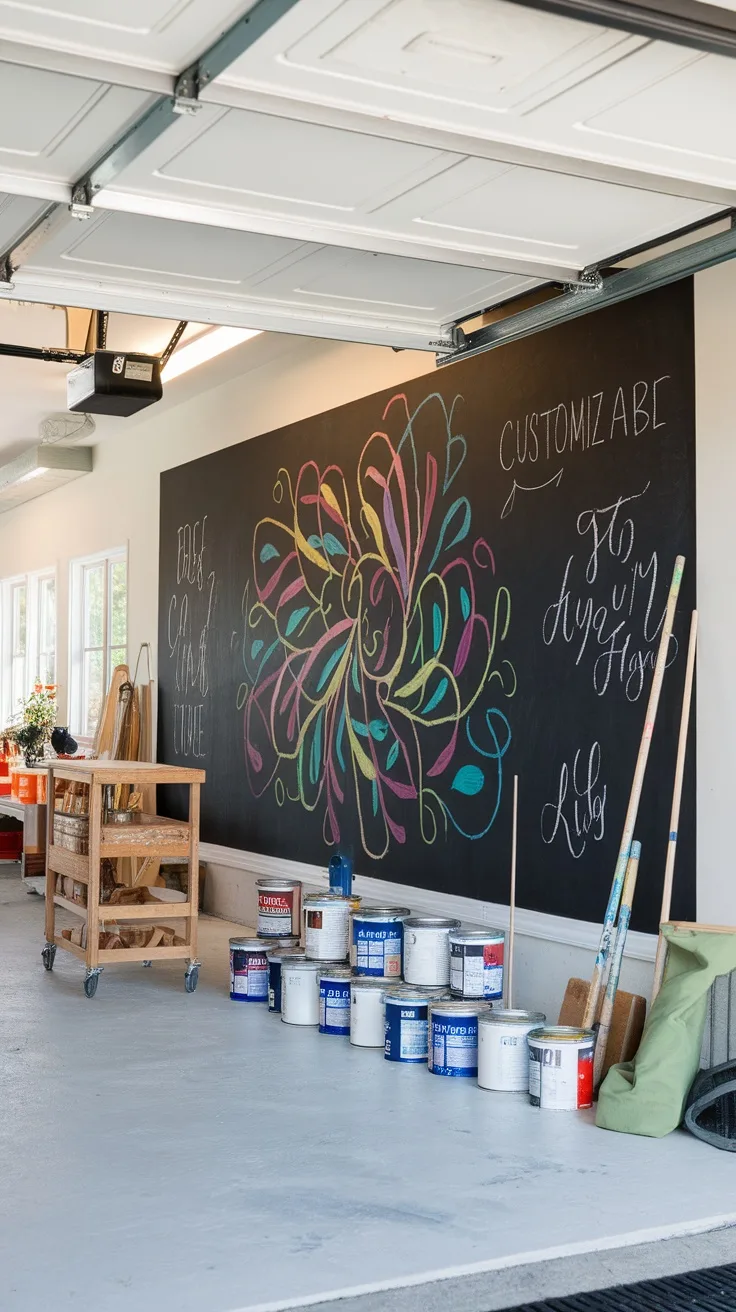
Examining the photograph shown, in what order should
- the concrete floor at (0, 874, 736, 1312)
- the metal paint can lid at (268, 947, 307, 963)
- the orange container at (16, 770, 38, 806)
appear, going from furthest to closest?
the orange container at (16, 770, 38, 806) < the metal paint can lid at (268, 947, 307, 963) < the concrete floor at (0, 874, 736, 1312)

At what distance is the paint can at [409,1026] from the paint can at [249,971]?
3.64ft

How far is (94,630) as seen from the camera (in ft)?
36.2

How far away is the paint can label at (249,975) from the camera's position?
5.76 meters

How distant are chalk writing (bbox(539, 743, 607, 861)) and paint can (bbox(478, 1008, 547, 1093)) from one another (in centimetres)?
80

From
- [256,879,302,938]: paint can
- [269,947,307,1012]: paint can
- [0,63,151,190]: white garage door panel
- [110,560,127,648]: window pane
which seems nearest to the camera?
[0,63,151,190]: white garage door panel

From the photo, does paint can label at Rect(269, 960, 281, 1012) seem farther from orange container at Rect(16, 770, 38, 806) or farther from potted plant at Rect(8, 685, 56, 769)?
potted plant at Rect(8, 685, 56, 769)

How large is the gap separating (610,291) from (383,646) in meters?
2.43

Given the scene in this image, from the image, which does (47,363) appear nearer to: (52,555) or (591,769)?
(52,555)

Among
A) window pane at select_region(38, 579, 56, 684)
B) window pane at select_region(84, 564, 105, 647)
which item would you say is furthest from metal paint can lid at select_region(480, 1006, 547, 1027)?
window pane at select_region(38, 579, 56, 684)

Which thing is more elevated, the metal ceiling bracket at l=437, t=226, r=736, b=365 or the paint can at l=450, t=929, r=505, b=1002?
the metal ceiling bracket at l=437, t=226, r=736, b=365

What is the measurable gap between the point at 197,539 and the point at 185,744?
4.30 feet

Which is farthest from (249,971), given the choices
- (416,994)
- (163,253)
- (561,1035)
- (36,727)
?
(36,727)

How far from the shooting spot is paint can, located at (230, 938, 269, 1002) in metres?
5.76

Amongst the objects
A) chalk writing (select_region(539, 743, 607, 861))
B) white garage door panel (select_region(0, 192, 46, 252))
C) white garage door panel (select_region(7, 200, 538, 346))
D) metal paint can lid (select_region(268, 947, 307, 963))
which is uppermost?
white garage door panel (select_region(0, 192, 46, 252))
